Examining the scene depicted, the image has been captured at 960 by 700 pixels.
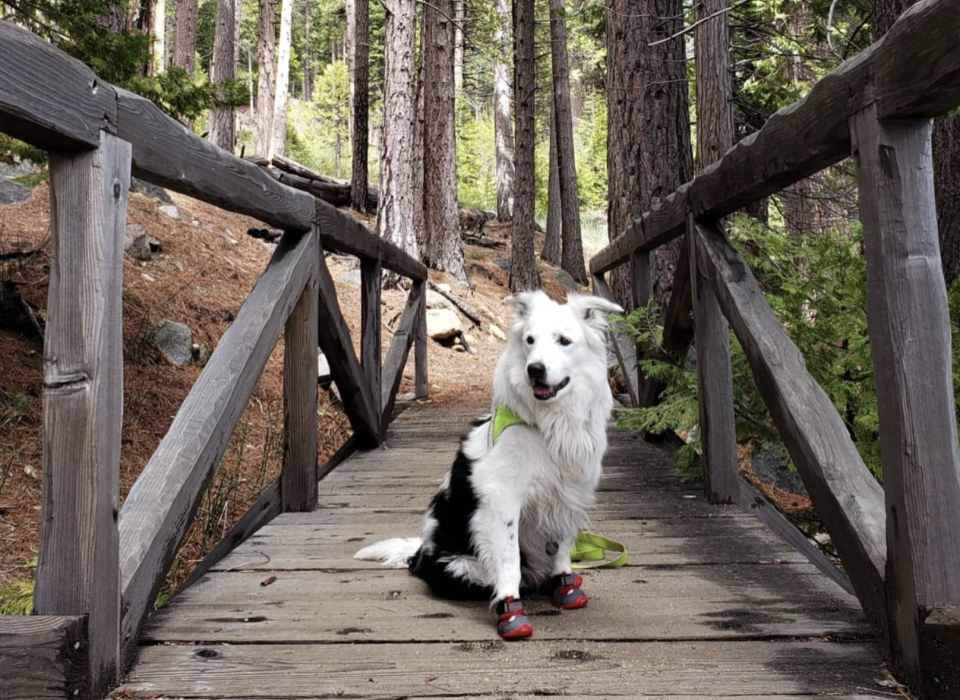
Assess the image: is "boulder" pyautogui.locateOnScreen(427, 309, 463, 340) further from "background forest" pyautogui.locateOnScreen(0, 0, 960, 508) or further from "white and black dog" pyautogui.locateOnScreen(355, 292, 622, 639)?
"white and black dog" pyautogui.locateOnScreen(355, 292, 622, 639)

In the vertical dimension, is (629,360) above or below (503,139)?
below

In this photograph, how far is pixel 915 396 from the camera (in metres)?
1.90

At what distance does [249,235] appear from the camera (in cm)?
1250

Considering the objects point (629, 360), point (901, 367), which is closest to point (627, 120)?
point (629, 360)

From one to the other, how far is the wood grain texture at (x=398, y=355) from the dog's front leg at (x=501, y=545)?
349 cm

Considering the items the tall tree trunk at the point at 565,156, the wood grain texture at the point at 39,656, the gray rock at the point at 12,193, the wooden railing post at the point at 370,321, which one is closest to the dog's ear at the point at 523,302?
the wood grain texture at the point at 39,656

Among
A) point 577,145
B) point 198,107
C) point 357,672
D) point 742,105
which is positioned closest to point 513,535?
point 357,672

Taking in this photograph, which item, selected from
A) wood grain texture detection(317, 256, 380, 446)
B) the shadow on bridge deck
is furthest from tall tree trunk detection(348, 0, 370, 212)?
the shadow on bridge deck

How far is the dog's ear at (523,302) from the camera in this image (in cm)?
300

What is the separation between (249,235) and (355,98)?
292 inches

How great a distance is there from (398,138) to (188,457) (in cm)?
1012

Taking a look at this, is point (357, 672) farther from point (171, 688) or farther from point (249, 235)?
point (249, 235)

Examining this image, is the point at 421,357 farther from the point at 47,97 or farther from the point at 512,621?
the point at 47,97

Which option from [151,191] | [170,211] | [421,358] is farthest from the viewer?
[151,191]
